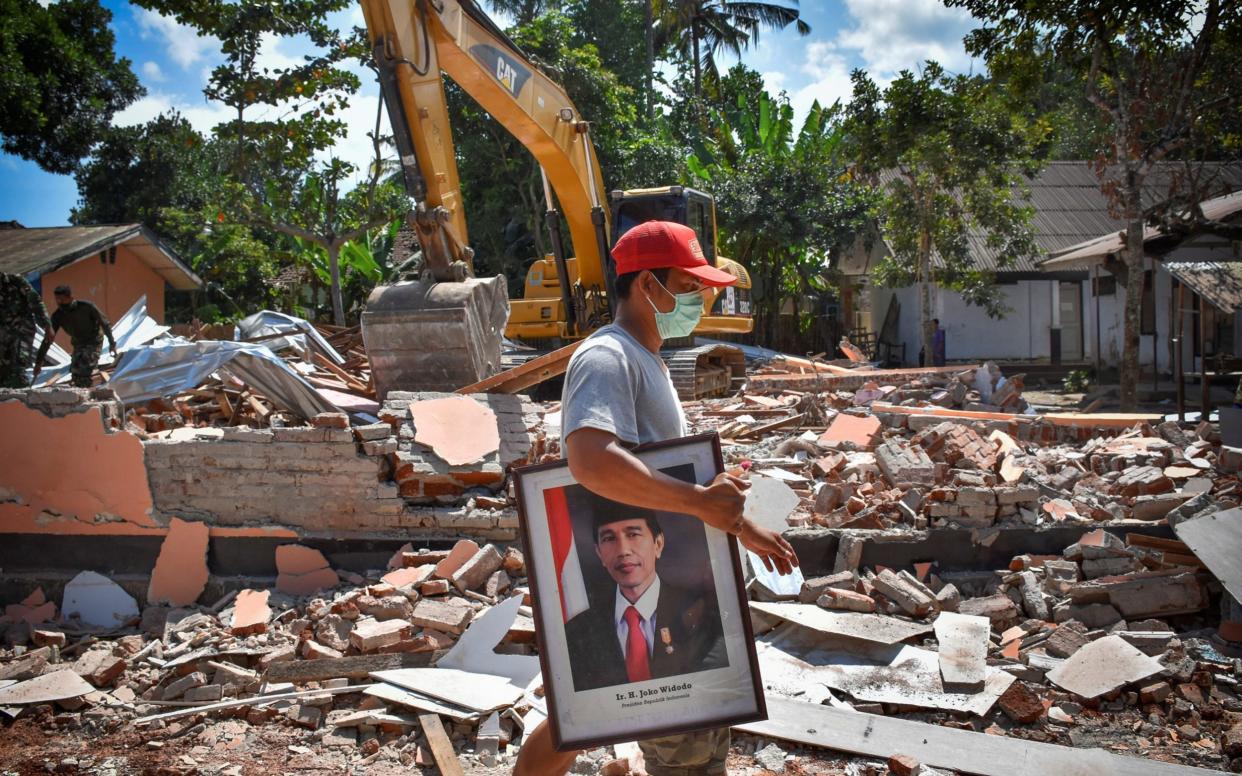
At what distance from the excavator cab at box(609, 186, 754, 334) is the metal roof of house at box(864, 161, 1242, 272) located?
7.88 meters

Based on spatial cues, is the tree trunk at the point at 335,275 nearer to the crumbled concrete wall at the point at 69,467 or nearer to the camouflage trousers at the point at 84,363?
the camouflage trousers at the point at 84,363

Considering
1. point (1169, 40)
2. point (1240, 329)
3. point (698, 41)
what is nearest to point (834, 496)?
point (1169, 40)

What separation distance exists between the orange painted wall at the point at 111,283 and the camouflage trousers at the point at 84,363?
7726 millimetres

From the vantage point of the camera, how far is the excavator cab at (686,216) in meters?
11.2

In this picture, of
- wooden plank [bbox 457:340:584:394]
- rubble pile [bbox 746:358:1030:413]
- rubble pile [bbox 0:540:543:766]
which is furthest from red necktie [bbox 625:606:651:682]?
rubble pile [bbox 746:358:1030:413]

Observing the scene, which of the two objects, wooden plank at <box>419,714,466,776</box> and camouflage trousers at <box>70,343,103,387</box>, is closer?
wooden plank at <box>419,714,466,776</box>

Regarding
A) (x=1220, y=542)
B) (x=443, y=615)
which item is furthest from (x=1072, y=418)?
(x=443, y=615)

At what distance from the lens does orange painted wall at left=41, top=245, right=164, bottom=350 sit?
54.2ft

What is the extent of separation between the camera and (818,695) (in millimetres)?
4125

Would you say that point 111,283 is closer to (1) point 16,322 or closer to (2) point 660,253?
(1) point 16,322

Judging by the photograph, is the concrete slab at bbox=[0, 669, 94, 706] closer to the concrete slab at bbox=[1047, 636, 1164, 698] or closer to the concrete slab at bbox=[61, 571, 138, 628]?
the concrete slab at bbox=[61, 571, 138, 628]

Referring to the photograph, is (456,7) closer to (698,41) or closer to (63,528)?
(63,528)

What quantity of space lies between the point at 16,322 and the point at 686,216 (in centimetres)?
773

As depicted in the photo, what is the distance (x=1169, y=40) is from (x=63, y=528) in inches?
522
